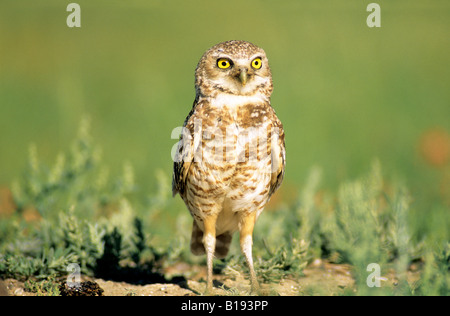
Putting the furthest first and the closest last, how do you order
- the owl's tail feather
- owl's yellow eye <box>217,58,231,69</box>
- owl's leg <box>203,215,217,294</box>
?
1. the owl's tail feather
2. owl's leg <box>203,215,217,294</box>
3. owl's yellow eye <box>217,58,231,69</box>

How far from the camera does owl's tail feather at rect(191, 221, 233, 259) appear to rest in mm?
4477

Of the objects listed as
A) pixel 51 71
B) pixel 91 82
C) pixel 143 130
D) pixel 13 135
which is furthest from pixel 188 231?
pixel 51 71

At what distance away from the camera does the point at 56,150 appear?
828cm

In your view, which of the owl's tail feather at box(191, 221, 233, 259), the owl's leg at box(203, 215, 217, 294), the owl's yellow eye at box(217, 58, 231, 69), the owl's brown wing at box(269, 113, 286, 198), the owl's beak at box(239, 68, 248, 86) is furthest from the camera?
the owl's tail feather at box(191, 221, 233, 259)

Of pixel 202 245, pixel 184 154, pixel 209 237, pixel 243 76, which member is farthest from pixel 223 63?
pixel 202 245

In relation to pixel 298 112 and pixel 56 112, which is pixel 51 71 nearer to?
pixel 56 112

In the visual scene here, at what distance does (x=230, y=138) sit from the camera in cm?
379

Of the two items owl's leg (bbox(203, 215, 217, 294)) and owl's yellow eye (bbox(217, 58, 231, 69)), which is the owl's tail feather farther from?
owl's yellow eye (bbox(217, 58, 231, 69))

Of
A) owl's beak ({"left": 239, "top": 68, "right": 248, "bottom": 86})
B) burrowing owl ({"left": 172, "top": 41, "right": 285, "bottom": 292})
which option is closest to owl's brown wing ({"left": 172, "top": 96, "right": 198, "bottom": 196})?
burrowing owl ({"left": 172, "top": 41, "right": 285, "bottom": 292})

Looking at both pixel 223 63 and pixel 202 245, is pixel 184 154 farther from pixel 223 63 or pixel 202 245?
pixel 202 245

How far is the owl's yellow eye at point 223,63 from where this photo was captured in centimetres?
383

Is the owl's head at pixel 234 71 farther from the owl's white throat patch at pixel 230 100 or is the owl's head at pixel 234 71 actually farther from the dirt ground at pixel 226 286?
the dirt ground at pixel 226 286

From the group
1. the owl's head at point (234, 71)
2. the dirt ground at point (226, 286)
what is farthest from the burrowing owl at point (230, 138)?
the dirt ground at point (226, 286)

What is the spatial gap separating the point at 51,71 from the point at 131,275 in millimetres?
7055
